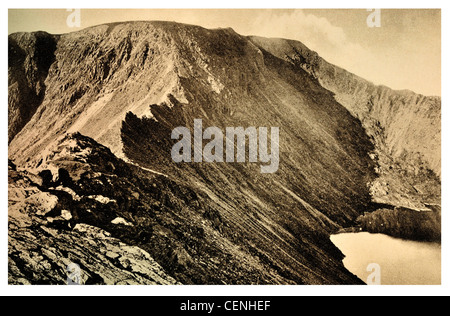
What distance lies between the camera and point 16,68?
29.4 ft

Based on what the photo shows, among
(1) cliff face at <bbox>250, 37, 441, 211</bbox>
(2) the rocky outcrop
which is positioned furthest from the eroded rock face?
(1) cliff face at <bbox>250, 37, 441, 211</bbox>

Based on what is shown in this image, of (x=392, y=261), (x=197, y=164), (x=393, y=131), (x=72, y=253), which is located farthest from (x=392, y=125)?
(x=72, y=253)

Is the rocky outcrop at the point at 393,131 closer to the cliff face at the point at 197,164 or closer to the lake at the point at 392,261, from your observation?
the cliff face at the point at 197,164

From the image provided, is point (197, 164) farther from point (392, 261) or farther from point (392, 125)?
point (392, 125)

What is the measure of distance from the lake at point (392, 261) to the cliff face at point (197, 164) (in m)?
0.23

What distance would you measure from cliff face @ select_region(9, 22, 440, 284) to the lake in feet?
0.77

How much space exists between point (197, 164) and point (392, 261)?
144 inches

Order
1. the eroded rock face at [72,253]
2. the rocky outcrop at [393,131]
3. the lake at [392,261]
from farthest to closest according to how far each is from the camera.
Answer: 1. the rocky outcrop at [393,131]
2. the lake at [392,261]
3. the eroded rock face at [72,253]

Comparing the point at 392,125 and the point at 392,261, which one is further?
the point at 392,125

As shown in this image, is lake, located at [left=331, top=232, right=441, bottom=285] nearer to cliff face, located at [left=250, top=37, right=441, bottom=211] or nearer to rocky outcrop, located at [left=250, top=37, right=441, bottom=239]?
rocky outcrop, located at [left=250, top=37, right=441, bottom=239]

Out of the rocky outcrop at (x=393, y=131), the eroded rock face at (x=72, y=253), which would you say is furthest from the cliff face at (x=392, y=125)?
the eroded rock face at (x=72, y=253)

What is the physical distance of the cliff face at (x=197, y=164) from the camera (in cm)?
823

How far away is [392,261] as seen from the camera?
8.73 metres
